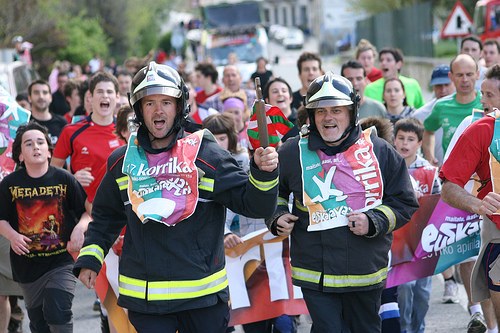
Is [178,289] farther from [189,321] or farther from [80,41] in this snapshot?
[80,41]

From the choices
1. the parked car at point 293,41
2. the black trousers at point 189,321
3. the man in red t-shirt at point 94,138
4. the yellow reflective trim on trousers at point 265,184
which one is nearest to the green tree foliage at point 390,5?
the parked car at point 293,41

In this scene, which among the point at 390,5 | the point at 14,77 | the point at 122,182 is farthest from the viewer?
the point at 390,5

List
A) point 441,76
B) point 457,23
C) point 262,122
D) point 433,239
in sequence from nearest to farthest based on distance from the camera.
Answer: point 262,122 < point 433,239 < point 441,76 < point 457,23

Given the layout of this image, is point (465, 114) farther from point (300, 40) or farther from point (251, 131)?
point (300, 40)

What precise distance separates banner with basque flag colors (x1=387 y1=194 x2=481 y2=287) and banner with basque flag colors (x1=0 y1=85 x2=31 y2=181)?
3.35m

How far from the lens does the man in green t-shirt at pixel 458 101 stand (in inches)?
377

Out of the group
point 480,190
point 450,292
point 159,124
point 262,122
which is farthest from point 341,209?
point 450,292

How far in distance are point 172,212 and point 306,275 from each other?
4.07ft

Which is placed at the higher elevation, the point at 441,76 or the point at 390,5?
the point at 441,76

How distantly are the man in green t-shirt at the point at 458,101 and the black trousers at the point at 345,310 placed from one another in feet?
12.2

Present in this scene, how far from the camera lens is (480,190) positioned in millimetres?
6391

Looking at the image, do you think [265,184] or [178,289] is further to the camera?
[178,289]

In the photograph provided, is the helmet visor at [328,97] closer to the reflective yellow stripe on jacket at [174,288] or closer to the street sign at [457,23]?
the reflective yellow stripe on jacket at [174,288]

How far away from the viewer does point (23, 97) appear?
44.4 ft
